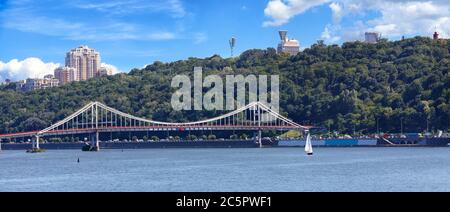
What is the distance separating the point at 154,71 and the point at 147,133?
47.7 m

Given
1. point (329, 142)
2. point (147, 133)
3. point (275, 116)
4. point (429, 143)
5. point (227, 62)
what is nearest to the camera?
point (429, 143)

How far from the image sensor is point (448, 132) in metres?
118

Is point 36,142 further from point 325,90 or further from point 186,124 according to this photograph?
point 325,90

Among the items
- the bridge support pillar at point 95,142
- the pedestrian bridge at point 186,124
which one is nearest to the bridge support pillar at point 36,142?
the pedestrian bridge at point 186,124
